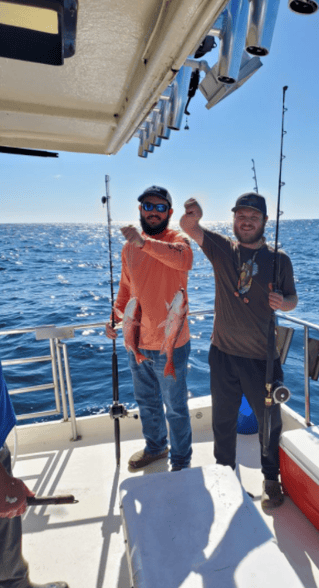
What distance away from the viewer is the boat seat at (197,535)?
1.41 m

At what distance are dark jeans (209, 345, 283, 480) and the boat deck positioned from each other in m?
0.36

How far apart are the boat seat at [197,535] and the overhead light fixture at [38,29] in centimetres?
207

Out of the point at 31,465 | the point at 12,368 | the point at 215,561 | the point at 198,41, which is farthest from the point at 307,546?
the point at 12,368

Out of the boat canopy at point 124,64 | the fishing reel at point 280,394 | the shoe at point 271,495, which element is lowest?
the shoe at point 271,495

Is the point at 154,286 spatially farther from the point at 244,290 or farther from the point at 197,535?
the point at 197,535

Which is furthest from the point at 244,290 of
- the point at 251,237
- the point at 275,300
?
the point at 251,237

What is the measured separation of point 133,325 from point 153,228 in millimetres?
771

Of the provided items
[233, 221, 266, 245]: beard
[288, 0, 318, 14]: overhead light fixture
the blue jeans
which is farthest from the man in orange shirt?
[288, 0, 318, 14]: overhead light fixture

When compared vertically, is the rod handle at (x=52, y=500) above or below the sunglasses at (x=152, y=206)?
below

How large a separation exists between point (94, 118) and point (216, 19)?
1340 millimetres

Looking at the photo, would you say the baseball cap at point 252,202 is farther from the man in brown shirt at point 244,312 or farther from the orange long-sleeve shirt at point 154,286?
the orange long-sleeve shirt at point 154,286

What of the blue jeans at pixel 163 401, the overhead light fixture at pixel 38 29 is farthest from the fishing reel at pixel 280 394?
the overhead light fixture at pixel 38 29

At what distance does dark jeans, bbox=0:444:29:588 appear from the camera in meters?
1.73

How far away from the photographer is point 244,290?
8.94 feet
